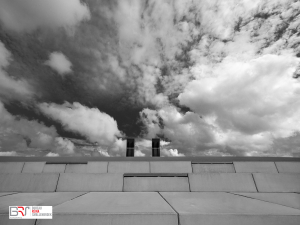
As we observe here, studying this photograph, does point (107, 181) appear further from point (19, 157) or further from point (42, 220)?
point (19, 157)

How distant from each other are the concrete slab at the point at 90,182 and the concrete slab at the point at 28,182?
0.99 ft

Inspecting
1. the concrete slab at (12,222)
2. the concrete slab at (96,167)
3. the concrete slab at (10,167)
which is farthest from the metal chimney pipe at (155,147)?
the concrete slab at (12,222)

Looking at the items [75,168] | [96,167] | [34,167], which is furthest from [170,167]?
[34,167]

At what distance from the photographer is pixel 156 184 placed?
4801mm

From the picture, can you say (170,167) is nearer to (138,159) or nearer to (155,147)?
(138,159)

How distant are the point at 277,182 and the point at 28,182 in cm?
860

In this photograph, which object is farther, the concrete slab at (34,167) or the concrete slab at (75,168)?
the concrete slab at (34,167)

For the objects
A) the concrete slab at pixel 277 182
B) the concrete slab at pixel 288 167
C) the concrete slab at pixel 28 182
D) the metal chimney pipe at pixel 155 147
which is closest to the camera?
the concrete slab at pixel 277 182

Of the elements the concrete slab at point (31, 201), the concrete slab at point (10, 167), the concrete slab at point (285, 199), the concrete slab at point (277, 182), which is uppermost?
the concrete slab at point (10, 167)

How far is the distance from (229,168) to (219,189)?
8.65ft

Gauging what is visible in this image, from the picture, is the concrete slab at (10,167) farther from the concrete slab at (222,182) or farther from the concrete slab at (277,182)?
the concrete slab at (277,182)

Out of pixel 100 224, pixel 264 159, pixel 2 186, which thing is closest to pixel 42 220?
pixel 100 224

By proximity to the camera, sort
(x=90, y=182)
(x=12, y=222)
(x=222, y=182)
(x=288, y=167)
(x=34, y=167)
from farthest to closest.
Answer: (x=288, y=167)
(x=34, y=167)
(x=90, y=182)
(x=222, y=182)
(x=12, y=222)

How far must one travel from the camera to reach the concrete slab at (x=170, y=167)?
672 centimetres
